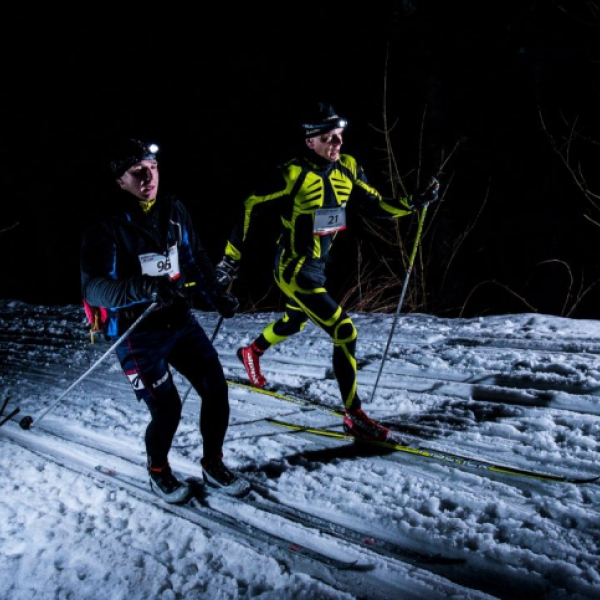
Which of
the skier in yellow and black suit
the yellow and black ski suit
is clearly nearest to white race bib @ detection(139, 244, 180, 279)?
the skier in yellow and black suit

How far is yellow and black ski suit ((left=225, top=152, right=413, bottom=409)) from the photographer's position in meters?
3.87

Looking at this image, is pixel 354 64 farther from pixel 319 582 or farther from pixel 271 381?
pixel 319 582

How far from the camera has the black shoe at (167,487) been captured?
3.09 m

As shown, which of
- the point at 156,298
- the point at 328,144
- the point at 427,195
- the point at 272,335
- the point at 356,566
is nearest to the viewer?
the point at 356,566

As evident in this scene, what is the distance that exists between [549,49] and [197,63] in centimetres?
1146

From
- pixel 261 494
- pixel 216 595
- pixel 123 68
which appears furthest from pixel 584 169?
pixel 123 68

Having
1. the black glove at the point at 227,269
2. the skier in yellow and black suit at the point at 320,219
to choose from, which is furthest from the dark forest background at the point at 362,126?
the black glove at the point at 227,269

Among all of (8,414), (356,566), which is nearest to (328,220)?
(356,566)

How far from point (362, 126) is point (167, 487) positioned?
13592 mm

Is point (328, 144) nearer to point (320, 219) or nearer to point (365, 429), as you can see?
point (320, 219)

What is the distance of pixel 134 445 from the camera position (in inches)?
160

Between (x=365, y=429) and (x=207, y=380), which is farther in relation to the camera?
(x=365, y=429)

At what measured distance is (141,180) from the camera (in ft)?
9.00

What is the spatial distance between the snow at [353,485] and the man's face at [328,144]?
7.04 feet
